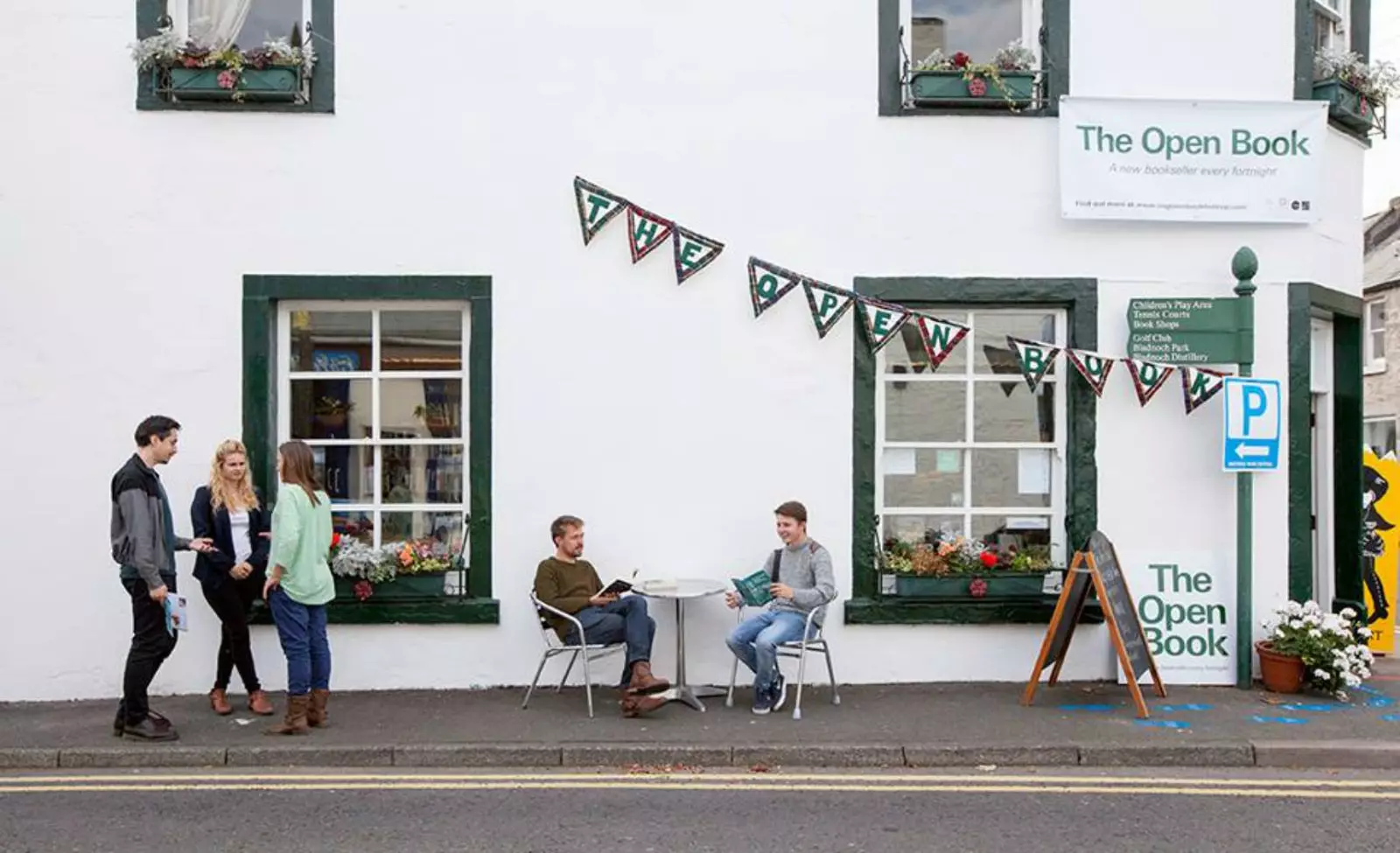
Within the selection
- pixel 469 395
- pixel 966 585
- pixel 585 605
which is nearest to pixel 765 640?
pixel 585 605

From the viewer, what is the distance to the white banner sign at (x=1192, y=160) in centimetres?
878

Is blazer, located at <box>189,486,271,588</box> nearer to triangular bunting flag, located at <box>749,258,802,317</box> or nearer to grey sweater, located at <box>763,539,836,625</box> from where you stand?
grey sweater, located at <box>763,539,836,625</box>

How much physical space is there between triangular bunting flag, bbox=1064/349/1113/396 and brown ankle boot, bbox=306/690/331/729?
558 cm

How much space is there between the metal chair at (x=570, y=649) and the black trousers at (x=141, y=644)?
231 centimetres

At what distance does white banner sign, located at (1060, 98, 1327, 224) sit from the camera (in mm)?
8781

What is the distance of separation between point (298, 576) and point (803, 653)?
3.27m

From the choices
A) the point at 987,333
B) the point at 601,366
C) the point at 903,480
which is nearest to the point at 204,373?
the point at 601,366

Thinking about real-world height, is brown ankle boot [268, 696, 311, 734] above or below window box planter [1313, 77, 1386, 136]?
below

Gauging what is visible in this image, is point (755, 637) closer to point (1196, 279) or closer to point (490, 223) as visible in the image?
point (490, 223)

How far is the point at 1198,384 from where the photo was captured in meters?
8.77

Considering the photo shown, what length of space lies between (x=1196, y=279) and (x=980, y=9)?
2.60 meters

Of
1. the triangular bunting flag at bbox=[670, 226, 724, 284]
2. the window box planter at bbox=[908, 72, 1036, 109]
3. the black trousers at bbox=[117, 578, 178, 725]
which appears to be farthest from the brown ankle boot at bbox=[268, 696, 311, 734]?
the window box planter at bbox=[908, 72, 1036, 109]

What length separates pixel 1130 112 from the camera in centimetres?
884

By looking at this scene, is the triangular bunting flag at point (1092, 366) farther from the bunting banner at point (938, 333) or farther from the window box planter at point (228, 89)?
the window box planter at point (228, 89)
